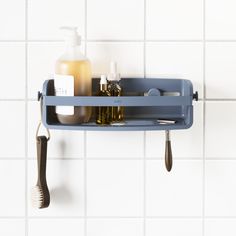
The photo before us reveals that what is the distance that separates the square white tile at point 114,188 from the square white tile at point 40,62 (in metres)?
0.25

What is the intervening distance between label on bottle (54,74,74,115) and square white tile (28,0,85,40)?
17 cm

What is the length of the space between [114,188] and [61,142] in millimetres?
184

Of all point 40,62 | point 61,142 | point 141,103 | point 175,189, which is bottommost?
point 175,189

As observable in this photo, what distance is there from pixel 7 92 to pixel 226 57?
0.57m

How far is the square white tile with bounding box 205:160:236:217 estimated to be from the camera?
119 cm

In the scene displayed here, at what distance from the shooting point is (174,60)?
3.84 feet

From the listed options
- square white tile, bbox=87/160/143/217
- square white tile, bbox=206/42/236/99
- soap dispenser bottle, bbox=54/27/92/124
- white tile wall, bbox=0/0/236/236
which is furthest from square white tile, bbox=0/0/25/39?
square white tile, bbox=206/42/236/99

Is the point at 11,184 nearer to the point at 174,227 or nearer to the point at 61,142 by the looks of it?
the point at 61,142

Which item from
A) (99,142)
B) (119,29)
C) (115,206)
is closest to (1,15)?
(119,29)

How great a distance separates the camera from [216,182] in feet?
3.91

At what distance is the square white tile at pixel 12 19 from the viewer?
117 centimetres

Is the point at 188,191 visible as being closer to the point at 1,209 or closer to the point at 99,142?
the point at 99,142

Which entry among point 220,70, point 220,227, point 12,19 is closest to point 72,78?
point 12,19

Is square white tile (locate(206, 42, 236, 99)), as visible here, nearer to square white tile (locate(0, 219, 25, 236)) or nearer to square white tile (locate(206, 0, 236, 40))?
square white tile (locate(206, 0, 236, 40))
